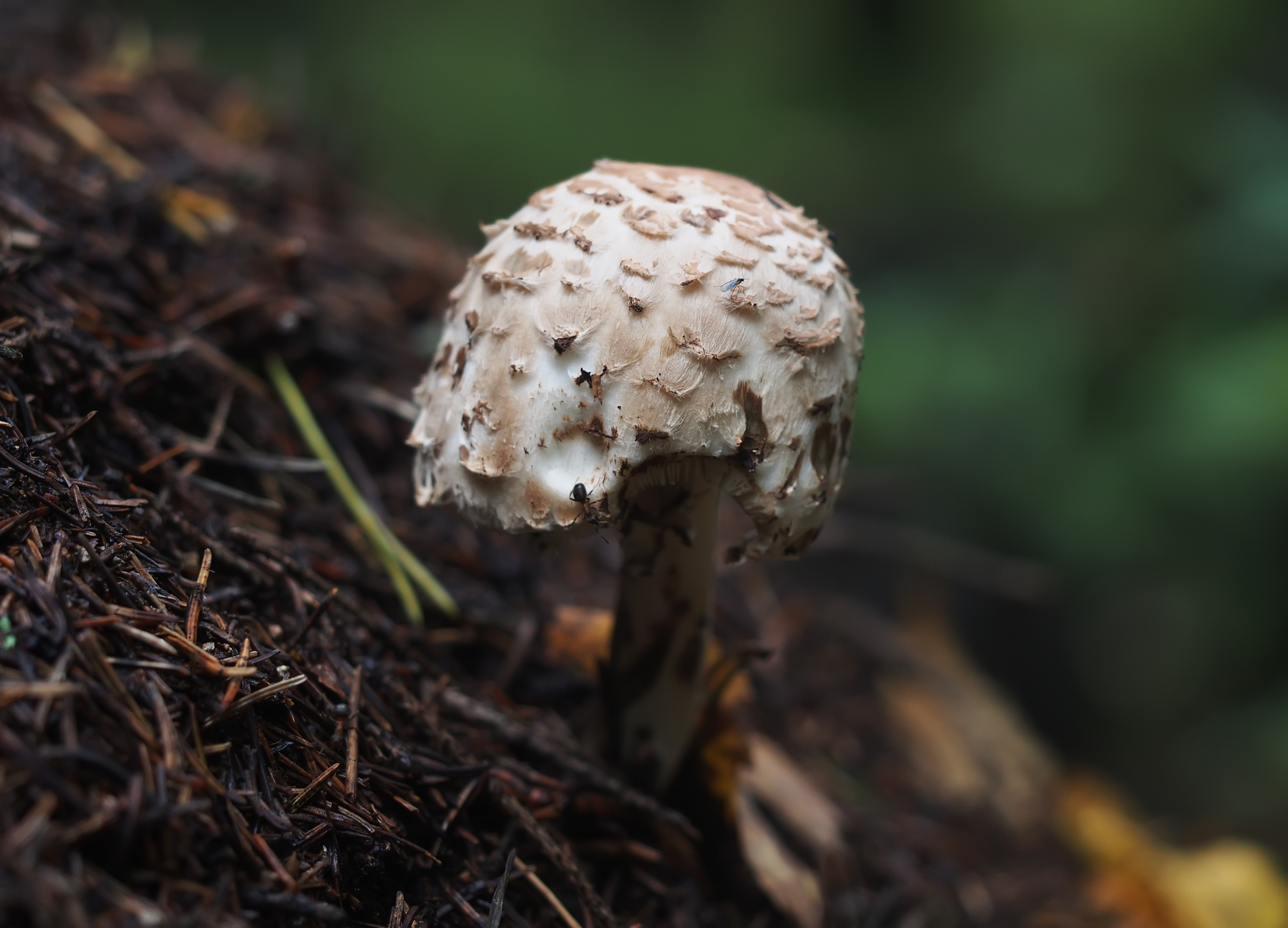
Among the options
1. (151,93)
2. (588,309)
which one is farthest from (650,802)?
(151,93)

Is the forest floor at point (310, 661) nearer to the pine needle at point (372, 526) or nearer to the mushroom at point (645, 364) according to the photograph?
the pine needle at point (372, 526)

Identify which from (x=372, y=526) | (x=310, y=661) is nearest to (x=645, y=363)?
(x=310, y=661)

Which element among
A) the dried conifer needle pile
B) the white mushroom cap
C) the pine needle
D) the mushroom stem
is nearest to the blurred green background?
the dried conifer needle pile

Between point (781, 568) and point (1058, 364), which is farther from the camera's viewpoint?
Answer: point (1058, 364)

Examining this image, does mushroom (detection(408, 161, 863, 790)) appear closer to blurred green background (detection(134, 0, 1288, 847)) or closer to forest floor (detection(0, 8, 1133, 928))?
forest floor (detection(0, 8, 1133, 928))

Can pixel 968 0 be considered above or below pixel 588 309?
above

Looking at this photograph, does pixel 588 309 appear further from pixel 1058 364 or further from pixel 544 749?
pixel 1058 364
